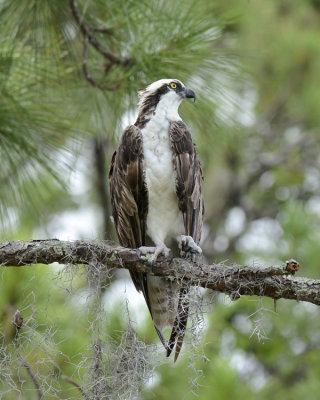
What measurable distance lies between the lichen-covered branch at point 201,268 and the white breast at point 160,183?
692 mm

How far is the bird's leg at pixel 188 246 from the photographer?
3.37 metres

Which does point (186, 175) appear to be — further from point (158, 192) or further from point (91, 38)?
point (91, 38)

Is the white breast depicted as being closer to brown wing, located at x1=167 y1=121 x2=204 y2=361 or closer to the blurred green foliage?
Answer: brown wing, located at x1=167 y1=121 x2=204 y2=361

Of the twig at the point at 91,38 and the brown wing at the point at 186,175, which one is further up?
the twig at the point at 91,38

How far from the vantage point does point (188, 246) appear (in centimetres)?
342

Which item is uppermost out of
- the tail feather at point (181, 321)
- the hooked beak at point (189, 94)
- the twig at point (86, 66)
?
the twig at point (86, 66)

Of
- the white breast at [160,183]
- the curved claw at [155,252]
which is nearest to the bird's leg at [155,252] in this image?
the curved claw at [155,252]

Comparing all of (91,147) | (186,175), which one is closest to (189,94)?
(186,175)

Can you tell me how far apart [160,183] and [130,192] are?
18 cm

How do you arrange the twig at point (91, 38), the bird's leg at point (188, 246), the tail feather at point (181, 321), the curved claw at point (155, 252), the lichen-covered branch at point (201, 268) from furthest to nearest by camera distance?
the twig at point (91, 38) < the bird's leg at point (188, 246) < the curved claw at point (155, 252) < the tail feather at point (181, 321) < the lichen-covered branch at point (201, 268)

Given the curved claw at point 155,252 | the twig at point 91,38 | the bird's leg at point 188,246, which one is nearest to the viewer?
the curved claw at point 155,252

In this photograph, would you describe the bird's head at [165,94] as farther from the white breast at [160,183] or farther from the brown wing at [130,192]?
the brown wing at [130,192]

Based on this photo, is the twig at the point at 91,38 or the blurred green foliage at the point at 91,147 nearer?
the blurred green foliage at the point at 91,147

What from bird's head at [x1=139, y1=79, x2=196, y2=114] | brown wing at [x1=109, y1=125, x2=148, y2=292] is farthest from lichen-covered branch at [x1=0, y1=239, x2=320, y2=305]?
bird's head at [x1=139, y1=79, x2=196, y2=114]
